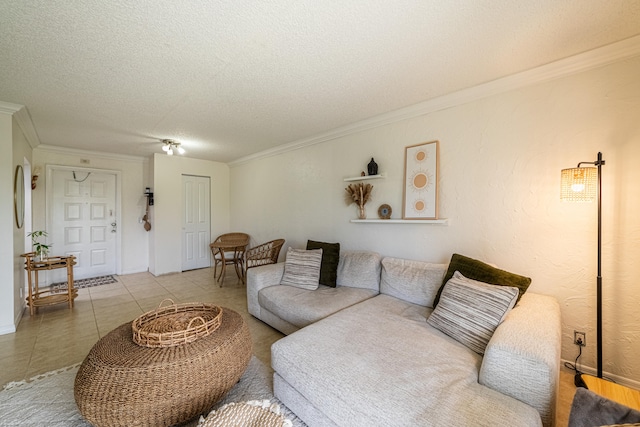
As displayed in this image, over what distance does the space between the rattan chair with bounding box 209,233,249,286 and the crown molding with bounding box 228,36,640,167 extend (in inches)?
105

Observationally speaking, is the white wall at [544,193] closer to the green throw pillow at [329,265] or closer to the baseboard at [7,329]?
the green throw pillow at [329,265]

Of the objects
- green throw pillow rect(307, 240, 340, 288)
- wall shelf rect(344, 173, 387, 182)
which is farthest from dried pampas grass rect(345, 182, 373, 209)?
green throw pillow rect(307, 240, 340, 288)

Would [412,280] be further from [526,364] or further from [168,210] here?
[168,210]

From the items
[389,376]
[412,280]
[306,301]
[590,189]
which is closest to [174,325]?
[306,301]

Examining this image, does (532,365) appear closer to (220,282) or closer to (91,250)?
(220,282)

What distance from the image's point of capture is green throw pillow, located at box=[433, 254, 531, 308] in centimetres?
172

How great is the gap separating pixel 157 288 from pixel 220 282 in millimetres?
944

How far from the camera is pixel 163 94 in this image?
2.34m

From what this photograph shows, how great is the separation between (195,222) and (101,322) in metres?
2.69

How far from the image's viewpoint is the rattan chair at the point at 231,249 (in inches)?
169

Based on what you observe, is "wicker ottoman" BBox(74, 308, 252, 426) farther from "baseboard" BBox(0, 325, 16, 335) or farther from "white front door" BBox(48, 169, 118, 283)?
"white front door" BBox(48, 169, 118, 283)

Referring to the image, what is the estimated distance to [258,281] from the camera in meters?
2.74

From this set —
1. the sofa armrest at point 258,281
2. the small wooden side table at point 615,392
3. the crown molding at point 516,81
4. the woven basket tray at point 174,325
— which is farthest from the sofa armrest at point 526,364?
the sofa armrest at point 258,281

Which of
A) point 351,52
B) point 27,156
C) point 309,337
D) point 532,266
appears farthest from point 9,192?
point 532,266
